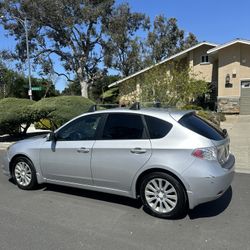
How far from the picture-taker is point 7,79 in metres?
33.8

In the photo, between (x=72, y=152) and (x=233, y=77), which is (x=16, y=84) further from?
(x=72, y=152)

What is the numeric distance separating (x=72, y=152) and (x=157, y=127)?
1567 mm

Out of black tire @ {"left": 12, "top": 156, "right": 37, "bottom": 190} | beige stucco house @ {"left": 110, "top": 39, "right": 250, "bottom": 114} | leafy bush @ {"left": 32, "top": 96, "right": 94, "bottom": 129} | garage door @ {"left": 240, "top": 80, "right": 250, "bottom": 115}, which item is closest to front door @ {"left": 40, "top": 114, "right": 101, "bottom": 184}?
black tire @ {"left": 12, "top": 156, "right": 37, "bottom": 190}

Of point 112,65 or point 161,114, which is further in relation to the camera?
point 112,65

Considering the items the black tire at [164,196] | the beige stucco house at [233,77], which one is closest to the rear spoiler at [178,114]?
the black tire at [164,196]

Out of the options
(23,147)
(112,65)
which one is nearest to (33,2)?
(112,65)

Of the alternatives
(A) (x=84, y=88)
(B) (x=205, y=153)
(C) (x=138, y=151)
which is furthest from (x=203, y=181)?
(A) (x=84, y=88)

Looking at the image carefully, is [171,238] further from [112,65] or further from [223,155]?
[112,65]

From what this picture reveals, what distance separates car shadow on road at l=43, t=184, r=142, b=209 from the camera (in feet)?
18.6

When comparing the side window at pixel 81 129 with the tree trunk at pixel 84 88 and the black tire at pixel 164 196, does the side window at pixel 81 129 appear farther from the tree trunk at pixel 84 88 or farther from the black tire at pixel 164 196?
the tree trunk at pixel 84 88

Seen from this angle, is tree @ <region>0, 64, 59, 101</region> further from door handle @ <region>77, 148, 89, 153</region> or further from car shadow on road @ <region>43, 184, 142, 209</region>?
door handle @ <region>77, 148, 89, 153</region>

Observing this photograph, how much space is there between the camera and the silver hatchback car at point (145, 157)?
4820 mm

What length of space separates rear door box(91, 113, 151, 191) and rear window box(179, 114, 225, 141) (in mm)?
639

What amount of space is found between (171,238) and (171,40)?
153ft
